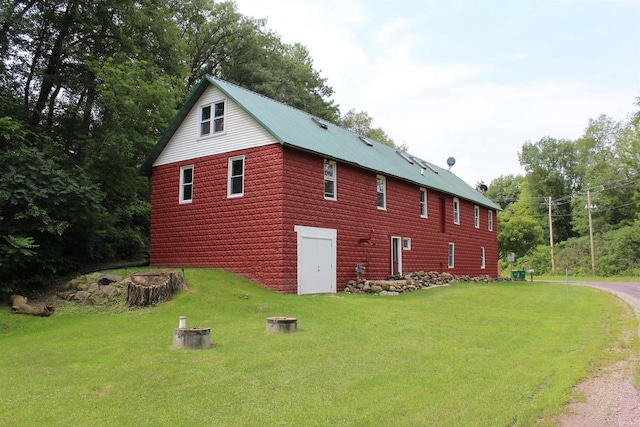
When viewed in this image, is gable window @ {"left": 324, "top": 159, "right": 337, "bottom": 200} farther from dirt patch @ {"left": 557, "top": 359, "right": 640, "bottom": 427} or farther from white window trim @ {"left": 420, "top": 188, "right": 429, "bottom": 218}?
dirt patch @ {"left": 557, "top": 359, "right": 640, "bottom": 427}

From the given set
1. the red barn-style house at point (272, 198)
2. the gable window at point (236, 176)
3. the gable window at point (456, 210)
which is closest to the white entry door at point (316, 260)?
the red barn-style house at point (272, 198)

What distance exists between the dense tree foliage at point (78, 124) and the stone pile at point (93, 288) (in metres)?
1.29

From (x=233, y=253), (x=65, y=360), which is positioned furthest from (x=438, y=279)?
(x=65, y=360)

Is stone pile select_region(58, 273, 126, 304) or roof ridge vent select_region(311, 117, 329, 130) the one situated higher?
roof ridge vent select_region(311, 117, 329, 130)

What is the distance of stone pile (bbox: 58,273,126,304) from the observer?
14586mm

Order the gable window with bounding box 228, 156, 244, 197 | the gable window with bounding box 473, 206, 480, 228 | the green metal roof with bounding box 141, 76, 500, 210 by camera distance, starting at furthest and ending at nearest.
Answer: the gable window with bounding box 473, 206, 480, 228
the gable window with bounding box 228, 156, 244, 197
the green metal roof with bounding box 141, 76, 500, 210

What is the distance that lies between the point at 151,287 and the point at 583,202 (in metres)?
54.2

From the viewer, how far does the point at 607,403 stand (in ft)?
19.1

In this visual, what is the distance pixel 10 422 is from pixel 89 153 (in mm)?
16833

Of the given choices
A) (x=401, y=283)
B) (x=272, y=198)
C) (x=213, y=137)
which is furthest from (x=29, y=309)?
(x=401, y=283)

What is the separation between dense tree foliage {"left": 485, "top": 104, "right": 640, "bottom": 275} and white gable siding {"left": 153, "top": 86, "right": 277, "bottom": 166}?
1474 inches

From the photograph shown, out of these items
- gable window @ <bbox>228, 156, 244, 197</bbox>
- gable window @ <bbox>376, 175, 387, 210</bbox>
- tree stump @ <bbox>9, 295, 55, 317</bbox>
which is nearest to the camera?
tree stump @ <bbox>9, 295, 55, 317</bbox>

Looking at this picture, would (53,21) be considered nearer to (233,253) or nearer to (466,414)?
(233,253)

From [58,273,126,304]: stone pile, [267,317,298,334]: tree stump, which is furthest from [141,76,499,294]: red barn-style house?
[267,317,298,334]: tree stump
